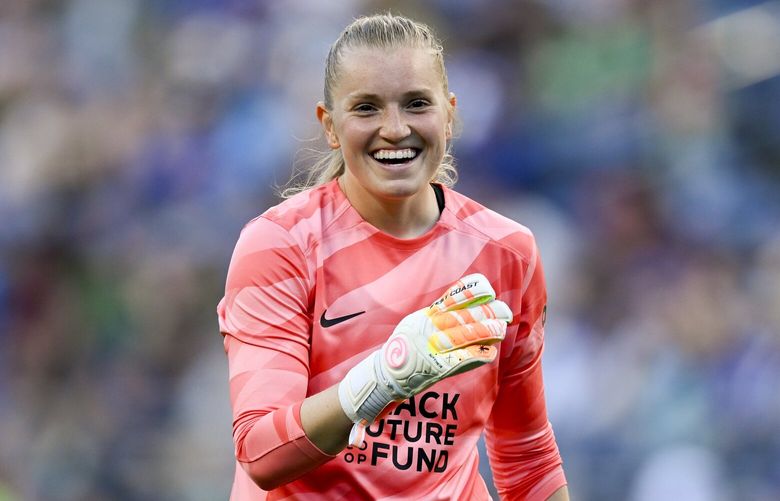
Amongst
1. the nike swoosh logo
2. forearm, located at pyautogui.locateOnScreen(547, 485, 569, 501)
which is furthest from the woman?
forearm, located at pyautogui.locateOnScreen(547, 485, 569, 501)

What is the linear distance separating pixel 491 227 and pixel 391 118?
1.55 feet

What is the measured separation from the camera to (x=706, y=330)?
586 cm

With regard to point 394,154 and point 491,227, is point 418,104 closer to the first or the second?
point 394,154

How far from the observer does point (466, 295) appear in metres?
2.51

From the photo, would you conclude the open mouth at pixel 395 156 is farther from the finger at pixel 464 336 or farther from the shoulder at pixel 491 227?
the finger at pixel 464 336

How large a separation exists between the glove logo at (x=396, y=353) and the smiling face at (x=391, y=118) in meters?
0.51

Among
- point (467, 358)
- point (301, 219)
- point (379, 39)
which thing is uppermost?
point (379, 39)

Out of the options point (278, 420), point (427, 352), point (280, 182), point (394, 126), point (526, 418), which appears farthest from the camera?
point (280, 182)

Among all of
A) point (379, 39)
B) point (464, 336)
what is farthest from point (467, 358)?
point (379, 39)

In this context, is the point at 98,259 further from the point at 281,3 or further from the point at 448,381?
the point at 448,381

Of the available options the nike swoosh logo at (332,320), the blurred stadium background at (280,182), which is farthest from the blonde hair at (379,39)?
the blurred stadium background at (280,182)

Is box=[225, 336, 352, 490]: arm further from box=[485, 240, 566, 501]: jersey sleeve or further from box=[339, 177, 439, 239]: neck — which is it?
box=[485, 240, 566, 501]: jersey sleeve

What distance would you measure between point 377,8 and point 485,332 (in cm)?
453

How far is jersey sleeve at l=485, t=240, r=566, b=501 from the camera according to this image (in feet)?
10.3
